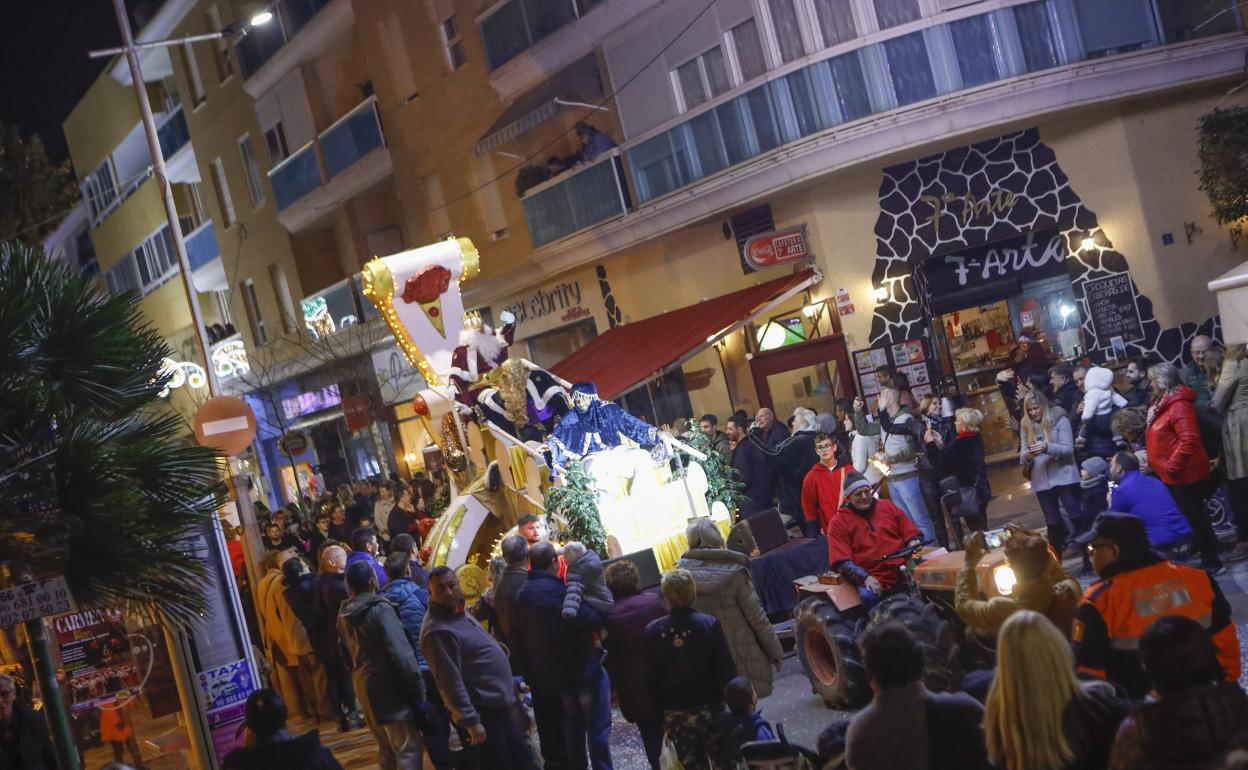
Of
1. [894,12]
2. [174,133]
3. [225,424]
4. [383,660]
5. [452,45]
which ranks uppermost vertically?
[174,133]

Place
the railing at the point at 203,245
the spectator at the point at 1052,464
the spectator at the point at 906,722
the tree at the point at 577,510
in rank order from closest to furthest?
1. the spectator at the point at 906,722
2. the spectator at the point at 1052,464
3. the tree at the point at 577,510
4. the railing at the point at 203,245

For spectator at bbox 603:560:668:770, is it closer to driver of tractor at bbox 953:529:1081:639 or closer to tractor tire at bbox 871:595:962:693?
tractor tire at bbox 871:595:962:693

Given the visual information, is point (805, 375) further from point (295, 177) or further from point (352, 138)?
point (295, 177)

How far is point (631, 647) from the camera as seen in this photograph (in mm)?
7594

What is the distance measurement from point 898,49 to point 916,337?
411 cm

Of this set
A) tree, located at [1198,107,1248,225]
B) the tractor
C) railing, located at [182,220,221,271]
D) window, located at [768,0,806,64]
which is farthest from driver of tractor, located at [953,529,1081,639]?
railing, located at [182,220,221,271]

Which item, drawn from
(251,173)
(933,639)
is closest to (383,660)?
(933,639)

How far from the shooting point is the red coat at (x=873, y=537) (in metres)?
8.74

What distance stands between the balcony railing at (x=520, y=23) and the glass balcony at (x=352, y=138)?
190 inches

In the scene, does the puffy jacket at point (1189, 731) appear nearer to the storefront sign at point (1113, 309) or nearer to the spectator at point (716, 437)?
the spectator at point (716, 437)

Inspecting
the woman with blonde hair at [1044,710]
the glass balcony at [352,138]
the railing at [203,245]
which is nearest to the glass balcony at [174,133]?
the railing at [203,245]

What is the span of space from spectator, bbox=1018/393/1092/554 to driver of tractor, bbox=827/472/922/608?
313 centimetres

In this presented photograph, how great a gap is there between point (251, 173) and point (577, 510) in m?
26.1

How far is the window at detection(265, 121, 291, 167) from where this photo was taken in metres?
33.0
